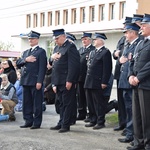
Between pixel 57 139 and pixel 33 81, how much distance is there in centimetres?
152

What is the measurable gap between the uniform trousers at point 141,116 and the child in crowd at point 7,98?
3.84 metres

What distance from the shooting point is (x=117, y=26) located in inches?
1388

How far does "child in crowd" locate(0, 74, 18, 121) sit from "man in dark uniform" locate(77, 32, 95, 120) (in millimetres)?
1576

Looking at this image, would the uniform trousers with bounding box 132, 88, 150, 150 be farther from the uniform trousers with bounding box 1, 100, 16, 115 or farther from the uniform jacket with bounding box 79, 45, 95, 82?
the uniform trousers with bounding box 1, 100, 16, 115

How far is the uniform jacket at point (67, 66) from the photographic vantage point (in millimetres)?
7666

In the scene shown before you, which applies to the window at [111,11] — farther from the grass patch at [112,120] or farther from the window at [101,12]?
the grass patch at [112,120]

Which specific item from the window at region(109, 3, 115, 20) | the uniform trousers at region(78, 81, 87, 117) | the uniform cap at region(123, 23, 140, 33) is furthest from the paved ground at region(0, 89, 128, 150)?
the window at region(109, 3, 115, 20)

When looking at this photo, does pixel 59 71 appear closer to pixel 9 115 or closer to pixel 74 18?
pixel 9 115

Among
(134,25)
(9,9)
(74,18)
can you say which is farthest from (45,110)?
(9,9)

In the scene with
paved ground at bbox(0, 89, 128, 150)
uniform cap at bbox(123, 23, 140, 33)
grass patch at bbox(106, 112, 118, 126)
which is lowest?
paved ground at bbox(0, 89, 128, 150)

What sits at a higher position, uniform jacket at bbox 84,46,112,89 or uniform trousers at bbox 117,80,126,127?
uniform jacket at bbox 84,46,112,89

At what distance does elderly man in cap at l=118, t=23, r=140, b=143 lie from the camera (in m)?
6.89

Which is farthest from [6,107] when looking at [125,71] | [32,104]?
[125,71]

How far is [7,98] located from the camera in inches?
377
